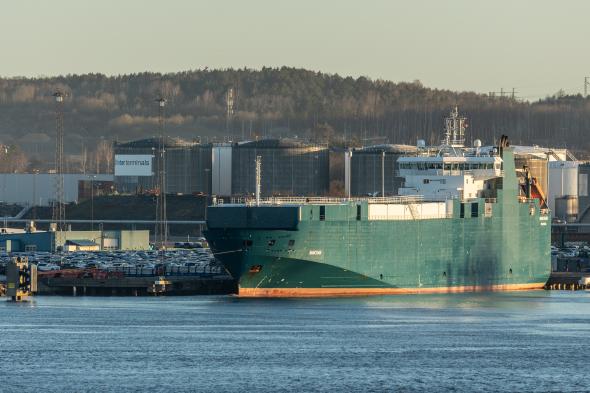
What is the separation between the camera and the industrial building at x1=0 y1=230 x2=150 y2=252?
160625mm

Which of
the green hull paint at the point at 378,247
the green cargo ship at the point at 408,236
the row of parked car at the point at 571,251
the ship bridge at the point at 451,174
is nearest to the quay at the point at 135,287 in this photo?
the green cargo ship at the point at 408,236

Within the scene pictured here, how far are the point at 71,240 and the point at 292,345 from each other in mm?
89323

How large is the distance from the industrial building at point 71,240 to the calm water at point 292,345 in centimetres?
4994

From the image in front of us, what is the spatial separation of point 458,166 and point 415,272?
1103cm

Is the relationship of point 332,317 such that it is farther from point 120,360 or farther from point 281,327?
point 120,360

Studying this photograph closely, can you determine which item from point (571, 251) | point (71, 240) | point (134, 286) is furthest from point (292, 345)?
point (71, 240)

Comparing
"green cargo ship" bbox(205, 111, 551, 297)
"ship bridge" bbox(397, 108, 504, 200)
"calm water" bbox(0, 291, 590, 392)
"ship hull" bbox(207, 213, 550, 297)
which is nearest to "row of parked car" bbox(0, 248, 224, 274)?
"green cargo ship" bbox(205, 111, 551, 297)

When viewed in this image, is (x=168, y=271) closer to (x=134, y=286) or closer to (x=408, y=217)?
(x=134, y=286)

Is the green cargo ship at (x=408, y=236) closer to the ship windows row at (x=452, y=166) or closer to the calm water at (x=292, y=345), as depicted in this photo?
the ship windows row at (x=452, y=166)

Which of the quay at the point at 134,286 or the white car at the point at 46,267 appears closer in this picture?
the quay at the point at 134,286

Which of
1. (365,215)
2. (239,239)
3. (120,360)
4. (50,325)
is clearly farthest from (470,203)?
(120,360)

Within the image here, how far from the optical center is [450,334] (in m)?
89.9

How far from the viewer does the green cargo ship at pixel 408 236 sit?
107312 mm

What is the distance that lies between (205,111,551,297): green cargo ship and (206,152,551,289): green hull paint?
0.07 meters
